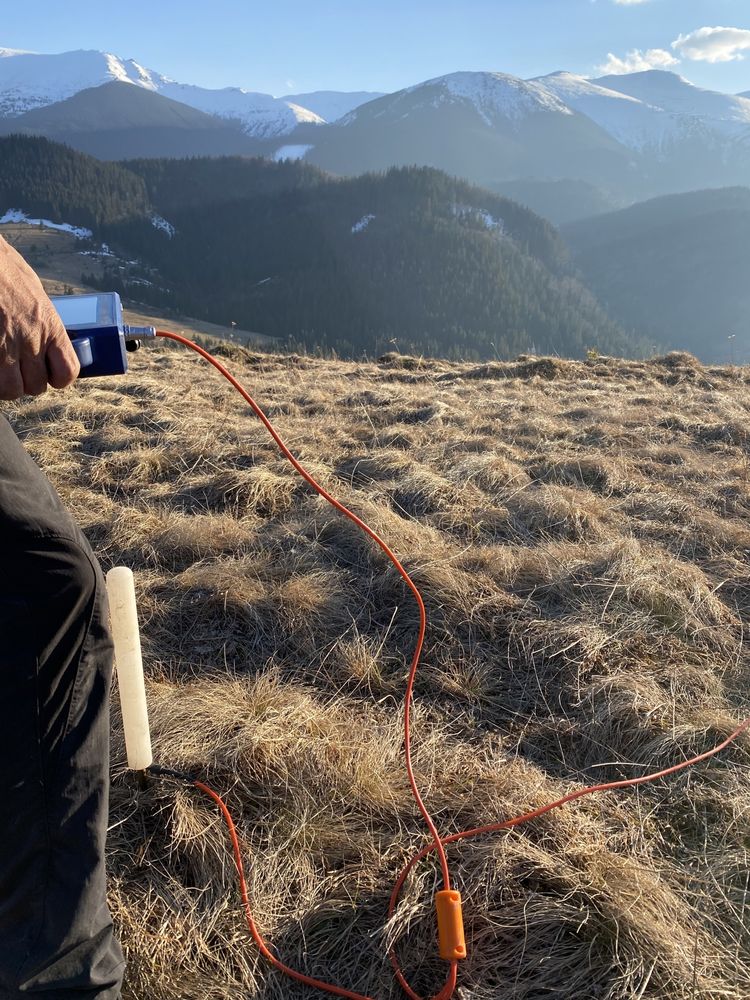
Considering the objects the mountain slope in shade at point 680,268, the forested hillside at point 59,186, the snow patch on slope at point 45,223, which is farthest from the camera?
the mountain slope in shade at point 680,268

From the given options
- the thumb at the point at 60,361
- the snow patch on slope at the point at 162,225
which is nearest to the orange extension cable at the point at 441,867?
the thumb at the point at 60,361

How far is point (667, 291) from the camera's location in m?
152

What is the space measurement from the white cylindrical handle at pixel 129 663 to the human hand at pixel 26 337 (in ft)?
1.82

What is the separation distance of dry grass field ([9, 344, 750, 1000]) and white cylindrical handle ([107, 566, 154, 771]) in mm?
188

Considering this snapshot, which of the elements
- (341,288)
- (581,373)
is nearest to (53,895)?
(581,373)

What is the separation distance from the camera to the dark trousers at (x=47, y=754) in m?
1.18

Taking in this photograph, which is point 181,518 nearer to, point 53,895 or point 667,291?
point 53,895

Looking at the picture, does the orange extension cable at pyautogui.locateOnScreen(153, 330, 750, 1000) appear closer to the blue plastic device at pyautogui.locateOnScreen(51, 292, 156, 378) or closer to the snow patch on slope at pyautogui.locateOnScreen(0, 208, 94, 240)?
Result: the blue plastic device at pyautogui.locateOnScreen(51, 292, 156, 378)

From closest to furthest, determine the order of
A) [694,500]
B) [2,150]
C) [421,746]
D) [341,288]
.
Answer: [421,746] → [694,500] → [341,288] → [2,150]

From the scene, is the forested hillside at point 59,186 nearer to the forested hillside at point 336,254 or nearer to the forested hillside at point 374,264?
A: the forested hillside at point 336,254

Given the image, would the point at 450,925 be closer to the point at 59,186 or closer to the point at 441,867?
the point at 441,867

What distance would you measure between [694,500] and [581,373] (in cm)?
681

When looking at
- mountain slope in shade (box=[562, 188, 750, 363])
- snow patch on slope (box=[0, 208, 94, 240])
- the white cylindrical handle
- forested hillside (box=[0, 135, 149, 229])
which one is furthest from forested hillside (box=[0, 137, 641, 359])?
the white cylindrical handle

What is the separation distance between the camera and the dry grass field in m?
1.58
